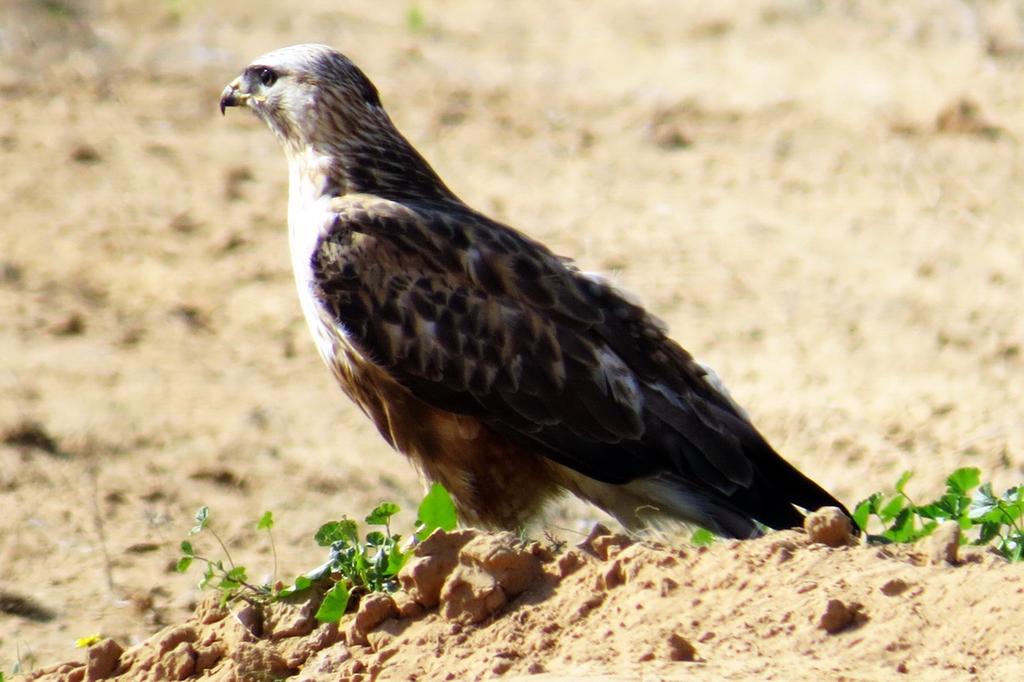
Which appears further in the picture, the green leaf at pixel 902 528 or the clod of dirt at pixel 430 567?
the green leaf at pixel 902 528

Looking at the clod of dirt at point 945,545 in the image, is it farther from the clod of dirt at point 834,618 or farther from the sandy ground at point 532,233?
the clod of dirt at point 834,618

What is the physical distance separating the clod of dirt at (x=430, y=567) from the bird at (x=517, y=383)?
1.24 meters

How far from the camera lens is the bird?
19.3 ft

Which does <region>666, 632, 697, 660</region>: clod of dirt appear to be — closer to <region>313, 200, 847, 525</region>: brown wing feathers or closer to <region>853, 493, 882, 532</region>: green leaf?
<region>853, 493, 882, 532</region>: green leaf

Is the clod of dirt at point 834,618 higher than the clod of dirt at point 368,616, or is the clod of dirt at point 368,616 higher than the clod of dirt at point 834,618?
the clod of dirt at point 368,616

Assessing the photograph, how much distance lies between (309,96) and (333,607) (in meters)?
2.63

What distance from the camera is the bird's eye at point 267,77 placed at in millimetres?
6828

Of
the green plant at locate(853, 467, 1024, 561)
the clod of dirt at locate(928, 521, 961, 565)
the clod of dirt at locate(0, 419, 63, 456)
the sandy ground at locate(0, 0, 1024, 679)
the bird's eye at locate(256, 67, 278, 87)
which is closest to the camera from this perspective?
the clod of dirt at locate(928, 521, 961, 565)

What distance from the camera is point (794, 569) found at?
4.28 meters

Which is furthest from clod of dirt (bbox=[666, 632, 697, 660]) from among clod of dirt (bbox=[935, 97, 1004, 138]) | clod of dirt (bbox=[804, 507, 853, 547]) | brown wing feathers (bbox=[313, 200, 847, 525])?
clod of dirt (bbox=[935, 97, 1004, 138])

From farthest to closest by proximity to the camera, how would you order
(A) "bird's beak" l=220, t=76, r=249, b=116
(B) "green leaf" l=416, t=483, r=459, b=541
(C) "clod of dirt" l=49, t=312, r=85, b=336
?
(C) "clod of dirt" l=49, t=312, r=85, b=336
(A) "bird's beak" l=220, t=76, r=249, b=116
(B) "green leaf" l=416, t=483, r=459, b=541

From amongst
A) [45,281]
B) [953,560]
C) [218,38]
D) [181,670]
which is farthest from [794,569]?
[218,38]

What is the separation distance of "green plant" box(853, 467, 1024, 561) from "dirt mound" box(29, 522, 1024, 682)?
Answer: 1.06 ft

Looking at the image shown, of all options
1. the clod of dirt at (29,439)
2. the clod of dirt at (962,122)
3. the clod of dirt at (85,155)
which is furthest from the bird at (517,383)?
the clod of dirt at (962,122)
